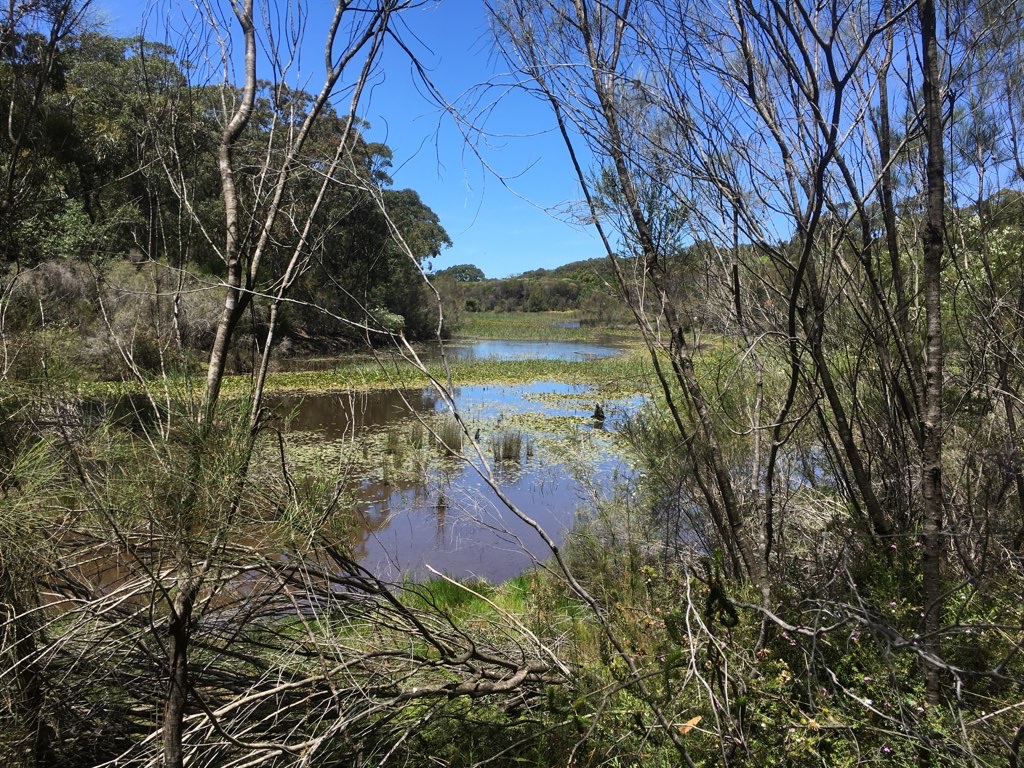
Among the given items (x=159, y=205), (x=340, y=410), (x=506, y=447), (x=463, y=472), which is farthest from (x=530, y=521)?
(x=340, y=410)

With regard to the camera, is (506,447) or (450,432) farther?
(450,432)

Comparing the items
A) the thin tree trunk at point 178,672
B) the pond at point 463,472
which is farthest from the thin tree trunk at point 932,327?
the thin tree trunk at point 178,672

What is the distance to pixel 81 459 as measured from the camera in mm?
1752

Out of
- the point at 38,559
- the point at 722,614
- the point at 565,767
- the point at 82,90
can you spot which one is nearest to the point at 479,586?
the point at 565,767

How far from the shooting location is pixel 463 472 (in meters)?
8.98

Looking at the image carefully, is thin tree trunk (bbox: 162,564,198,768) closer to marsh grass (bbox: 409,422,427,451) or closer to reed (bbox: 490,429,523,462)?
marsh grass (bbox: 409,422,427,451)

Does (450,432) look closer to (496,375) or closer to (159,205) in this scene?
(159,205)

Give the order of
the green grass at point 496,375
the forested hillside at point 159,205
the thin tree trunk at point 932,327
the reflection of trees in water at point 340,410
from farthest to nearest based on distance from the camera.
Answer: the green grass at point 496,375 < the reflection of trees in water at point 340,410 < the forested hillside at point 159,205 < the thin tree trunk at point 932,327

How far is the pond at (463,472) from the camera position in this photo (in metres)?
5.81

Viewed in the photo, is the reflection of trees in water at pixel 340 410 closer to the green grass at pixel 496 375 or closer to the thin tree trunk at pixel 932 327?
the green grass at pixel 496 375

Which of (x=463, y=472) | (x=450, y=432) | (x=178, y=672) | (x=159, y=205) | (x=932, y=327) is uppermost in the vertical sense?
(x=159, y=205)

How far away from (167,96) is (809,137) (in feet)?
8.17

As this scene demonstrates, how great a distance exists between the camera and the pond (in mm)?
5809

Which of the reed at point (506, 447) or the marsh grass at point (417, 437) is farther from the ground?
the marsh grass at point (417, 437)
